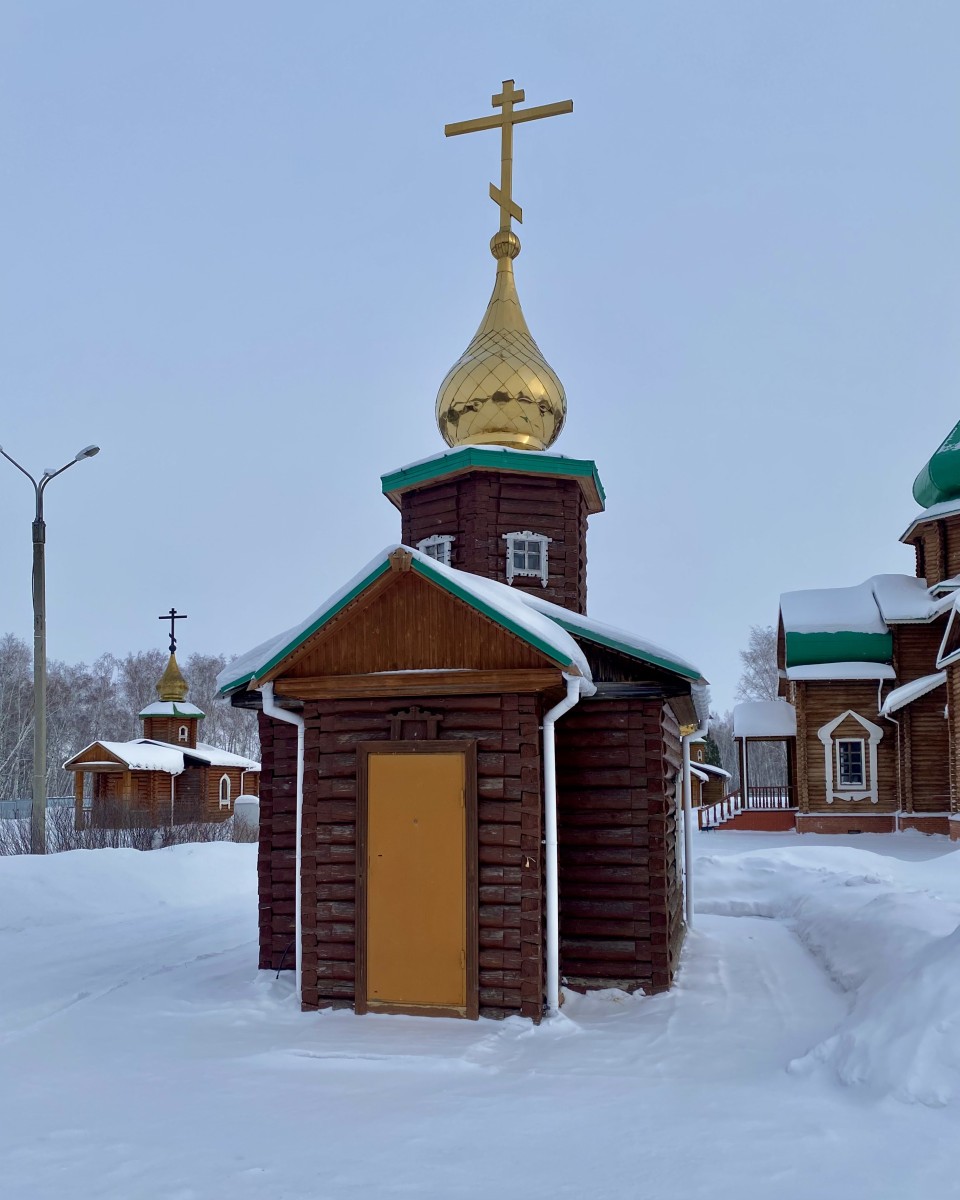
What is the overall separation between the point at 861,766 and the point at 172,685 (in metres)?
24.1

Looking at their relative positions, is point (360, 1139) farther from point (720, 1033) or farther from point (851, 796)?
point (851, 796)

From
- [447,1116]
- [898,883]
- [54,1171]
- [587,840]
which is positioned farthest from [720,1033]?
[898,883]

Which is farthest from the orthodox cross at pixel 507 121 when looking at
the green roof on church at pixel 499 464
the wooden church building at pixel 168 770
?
the wooden church building at pixel 168 770

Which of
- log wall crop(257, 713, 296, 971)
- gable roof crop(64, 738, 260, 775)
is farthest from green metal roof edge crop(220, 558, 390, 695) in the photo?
gable roof crop(64, 738, 260, 775)

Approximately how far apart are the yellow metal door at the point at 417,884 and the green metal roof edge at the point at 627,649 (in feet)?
5.01

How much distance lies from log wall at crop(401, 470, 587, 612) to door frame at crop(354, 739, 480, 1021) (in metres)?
3.97

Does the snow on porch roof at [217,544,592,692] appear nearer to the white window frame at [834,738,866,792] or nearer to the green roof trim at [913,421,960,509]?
the white window frame at [834,738,866,792]

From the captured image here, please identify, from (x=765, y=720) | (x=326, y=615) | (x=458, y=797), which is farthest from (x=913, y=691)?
(x=326, y=615)

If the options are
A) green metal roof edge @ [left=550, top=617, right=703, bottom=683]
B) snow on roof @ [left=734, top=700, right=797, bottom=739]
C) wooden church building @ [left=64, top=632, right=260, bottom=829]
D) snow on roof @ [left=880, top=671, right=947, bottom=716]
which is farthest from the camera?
wooden church building @ [left=64, top=632, right=260, bottom=829]

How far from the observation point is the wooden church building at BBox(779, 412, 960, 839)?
75.3ft

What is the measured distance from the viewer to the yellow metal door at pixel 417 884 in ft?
23.9

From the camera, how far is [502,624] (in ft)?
23.8

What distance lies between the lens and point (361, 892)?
24.7ft

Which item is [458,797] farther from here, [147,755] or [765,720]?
[147,755]
